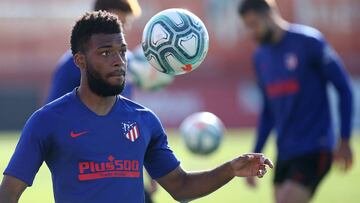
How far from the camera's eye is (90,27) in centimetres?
547

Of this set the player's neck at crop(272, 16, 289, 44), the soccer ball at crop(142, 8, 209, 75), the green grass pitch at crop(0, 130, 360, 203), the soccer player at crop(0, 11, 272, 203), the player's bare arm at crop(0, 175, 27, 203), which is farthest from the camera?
the green grass pitch at crop(0, 130, 360, 203)

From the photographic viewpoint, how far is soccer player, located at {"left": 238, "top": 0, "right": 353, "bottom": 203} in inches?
341

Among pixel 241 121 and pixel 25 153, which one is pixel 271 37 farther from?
pixel 241 121

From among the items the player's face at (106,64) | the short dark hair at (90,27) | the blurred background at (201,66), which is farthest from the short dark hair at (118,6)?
the blurred background at (201,66)

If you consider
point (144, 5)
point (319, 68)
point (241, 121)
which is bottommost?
point (241, 121)

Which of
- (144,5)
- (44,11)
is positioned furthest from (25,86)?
(144,5)

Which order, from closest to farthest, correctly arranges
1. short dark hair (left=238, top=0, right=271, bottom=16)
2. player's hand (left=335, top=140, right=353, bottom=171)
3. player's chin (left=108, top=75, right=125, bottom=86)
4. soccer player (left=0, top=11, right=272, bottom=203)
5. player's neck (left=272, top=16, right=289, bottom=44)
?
soccer player (left=0, top=11, right=272, bottom=203) < player's chin (left=108, top=75, right=125, bottom=86) < player's hand (left=335, top=140, right=353, bottom=171) < short dark hair (left=238, top=0, right=271, bottom=16) < player's neck (left=272, top=16, right=289, bottom=44)

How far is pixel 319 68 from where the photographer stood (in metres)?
8.88

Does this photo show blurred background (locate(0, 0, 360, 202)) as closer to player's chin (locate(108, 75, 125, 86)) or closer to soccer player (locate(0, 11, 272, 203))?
soccer player (locate(0, 11, 272, 203))

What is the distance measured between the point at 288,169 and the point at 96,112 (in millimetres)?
3657

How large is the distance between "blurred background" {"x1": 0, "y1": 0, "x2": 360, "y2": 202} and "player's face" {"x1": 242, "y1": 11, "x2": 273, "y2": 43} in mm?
17507

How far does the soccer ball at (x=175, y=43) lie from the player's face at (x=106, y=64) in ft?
2.46

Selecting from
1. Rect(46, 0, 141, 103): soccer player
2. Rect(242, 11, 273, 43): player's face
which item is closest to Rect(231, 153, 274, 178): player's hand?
Rect(46, 0, 141, 103): soccer player

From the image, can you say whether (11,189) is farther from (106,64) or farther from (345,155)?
(345,155)
